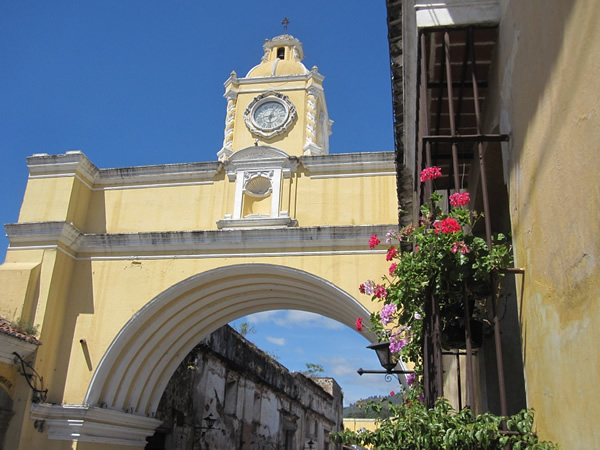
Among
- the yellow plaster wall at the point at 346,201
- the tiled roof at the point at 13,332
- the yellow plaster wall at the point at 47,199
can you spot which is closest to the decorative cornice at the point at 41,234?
the yellow plaster wall at the point at 47,199

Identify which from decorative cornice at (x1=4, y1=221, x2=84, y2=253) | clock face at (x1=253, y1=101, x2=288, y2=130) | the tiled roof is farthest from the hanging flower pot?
clock face at (x1=253, y1=101, x2=288, y2=130)

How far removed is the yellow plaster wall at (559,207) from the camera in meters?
2.25

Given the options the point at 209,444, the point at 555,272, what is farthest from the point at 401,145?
the point at 209,444

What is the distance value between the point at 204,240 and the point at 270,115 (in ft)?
12.0

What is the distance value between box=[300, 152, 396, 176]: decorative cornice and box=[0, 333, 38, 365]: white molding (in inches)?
206

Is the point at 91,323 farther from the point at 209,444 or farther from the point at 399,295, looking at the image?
the point at 399,295

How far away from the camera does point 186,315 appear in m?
10.9

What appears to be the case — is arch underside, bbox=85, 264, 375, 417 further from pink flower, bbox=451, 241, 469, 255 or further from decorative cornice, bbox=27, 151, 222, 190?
pink flower, bbox=451, 241, 469, 255

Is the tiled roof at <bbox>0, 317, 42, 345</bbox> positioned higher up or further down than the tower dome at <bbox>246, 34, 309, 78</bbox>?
further down

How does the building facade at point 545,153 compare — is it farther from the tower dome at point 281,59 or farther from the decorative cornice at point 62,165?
the tower dome at point 281,59

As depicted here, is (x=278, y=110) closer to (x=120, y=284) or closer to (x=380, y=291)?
(x=120, y=284)

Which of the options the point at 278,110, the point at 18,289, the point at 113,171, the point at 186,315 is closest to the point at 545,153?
the point at 186,315

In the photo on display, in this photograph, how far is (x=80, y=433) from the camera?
31.0 ft

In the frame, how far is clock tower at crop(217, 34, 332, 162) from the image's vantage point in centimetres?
1217
